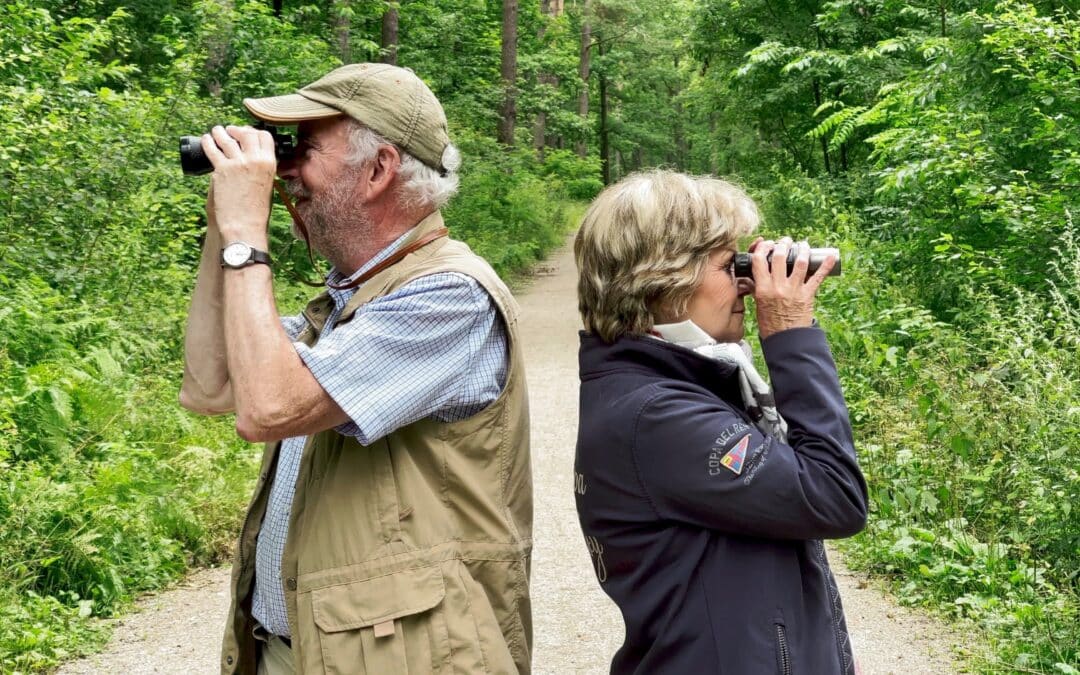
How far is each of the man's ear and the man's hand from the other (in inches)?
8.8

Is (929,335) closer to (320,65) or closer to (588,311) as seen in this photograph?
(588,311)

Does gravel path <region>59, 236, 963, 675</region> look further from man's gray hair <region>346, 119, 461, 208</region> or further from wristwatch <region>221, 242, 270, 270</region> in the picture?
wristwatch <region>221, 242, 270, 270</region>

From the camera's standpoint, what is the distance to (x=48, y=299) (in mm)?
6879

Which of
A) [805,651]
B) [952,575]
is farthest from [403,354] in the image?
[952,575]

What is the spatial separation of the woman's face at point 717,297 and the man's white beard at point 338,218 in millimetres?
Result: 736

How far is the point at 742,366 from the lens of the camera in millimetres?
2062

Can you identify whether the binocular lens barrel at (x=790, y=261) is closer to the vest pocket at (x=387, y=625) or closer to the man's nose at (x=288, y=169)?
the vest pocket at (x=387, y=625)

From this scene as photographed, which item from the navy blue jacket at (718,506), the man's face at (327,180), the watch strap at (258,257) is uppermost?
the man's face at (327,180)

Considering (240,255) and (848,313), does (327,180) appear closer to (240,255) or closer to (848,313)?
(240,255)

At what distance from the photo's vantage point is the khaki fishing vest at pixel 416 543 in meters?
2.01

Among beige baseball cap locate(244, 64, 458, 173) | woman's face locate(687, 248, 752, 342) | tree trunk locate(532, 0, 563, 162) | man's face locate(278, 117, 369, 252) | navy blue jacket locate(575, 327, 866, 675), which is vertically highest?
beige baseball cap locate(244, 64, 458, 173)

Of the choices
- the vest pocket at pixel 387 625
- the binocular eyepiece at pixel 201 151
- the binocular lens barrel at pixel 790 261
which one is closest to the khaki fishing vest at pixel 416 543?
the vest pocket at pixel 387 625

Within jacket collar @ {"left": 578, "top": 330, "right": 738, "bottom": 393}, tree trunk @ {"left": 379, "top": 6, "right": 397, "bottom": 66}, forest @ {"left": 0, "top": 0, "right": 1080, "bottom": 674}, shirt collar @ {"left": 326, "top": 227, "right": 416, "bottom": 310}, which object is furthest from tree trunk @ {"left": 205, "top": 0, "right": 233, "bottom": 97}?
jacket collar @ {"left": 578, "top": 330, "right": 738, "bottom": 393}

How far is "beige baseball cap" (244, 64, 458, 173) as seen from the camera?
7.38ft
